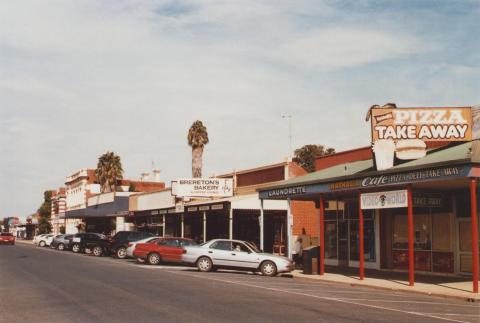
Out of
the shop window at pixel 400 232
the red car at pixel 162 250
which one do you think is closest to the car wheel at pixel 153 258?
the red car at pixel 162 250

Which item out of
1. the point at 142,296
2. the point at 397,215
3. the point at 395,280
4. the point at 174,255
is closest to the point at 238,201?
the point at 174,255

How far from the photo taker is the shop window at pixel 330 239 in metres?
29.8

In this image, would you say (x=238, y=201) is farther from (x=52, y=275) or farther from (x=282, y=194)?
(x=52, y=275)

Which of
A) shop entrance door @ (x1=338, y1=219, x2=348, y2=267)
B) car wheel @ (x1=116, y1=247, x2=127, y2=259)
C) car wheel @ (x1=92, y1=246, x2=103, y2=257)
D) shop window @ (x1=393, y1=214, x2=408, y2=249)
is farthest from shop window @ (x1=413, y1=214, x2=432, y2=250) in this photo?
car wheel @ (x1=92, y1=246, x2=103, y2=257)

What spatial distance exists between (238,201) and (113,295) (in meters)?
18.3

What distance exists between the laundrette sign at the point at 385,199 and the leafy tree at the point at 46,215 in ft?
295

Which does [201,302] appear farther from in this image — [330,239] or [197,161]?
[197,161]

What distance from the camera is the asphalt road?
11602mm

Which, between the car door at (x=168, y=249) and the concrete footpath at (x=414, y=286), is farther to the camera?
the car door at (x=168, y=249)

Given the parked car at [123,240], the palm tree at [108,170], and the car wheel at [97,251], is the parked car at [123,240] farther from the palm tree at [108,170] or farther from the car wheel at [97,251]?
the palm tree at [108,170]

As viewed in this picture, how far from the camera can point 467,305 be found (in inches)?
599

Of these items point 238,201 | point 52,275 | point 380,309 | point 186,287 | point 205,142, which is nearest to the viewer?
point 380,309

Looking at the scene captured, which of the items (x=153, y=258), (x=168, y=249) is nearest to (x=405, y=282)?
(x=168, y=249)

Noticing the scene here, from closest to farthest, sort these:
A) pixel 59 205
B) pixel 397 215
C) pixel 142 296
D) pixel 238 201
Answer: pixel 142 296
pixel 397 215
pixel 238 201
pixel 59 205
